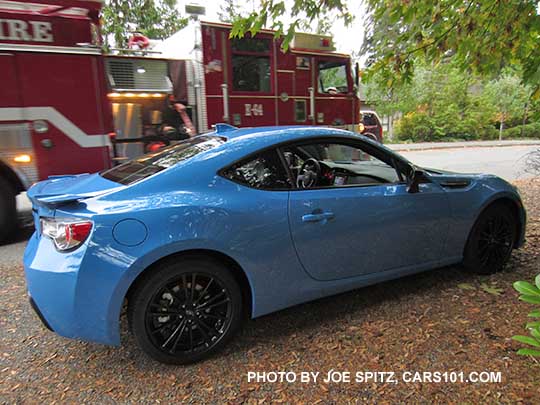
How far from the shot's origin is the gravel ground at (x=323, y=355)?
225 centimetres

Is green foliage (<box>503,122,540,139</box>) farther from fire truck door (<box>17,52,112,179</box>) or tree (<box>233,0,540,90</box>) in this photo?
fire truck door (<box>17,52,112,179</box>)

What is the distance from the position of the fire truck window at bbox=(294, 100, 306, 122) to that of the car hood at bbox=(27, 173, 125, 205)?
17.3 feet

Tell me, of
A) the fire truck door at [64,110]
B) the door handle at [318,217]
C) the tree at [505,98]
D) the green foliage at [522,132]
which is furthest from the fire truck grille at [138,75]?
the green foliage at [522,132]

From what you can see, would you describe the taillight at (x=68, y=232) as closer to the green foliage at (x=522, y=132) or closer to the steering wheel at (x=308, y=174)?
the steering wheel at (x=308, y=174)

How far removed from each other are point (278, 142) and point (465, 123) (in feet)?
106

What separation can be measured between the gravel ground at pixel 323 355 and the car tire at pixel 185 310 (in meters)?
0.13

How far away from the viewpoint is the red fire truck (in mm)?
5117

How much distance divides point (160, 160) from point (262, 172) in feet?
2.50

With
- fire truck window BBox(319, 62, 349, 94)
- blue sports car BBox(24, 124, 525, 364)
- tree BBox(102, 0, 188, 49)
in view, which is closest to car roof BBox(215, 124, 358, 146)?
blue sports car BBox(24, 124, 525, 364)

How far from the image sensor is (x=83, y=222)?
7.24 ft

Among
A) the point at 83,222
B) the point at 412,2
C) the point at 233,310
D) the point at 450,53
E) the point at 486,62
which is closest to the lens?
the point at 83,222

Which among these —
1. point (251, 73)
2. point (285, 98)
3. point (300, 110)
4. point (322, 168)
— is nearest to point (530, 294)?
point (322, 168)

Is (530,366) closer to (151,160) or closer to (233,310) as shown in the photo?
(233,310)

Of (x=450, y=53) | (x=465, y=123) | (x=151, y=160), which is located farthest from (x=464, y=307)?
(x=465, y=123)
